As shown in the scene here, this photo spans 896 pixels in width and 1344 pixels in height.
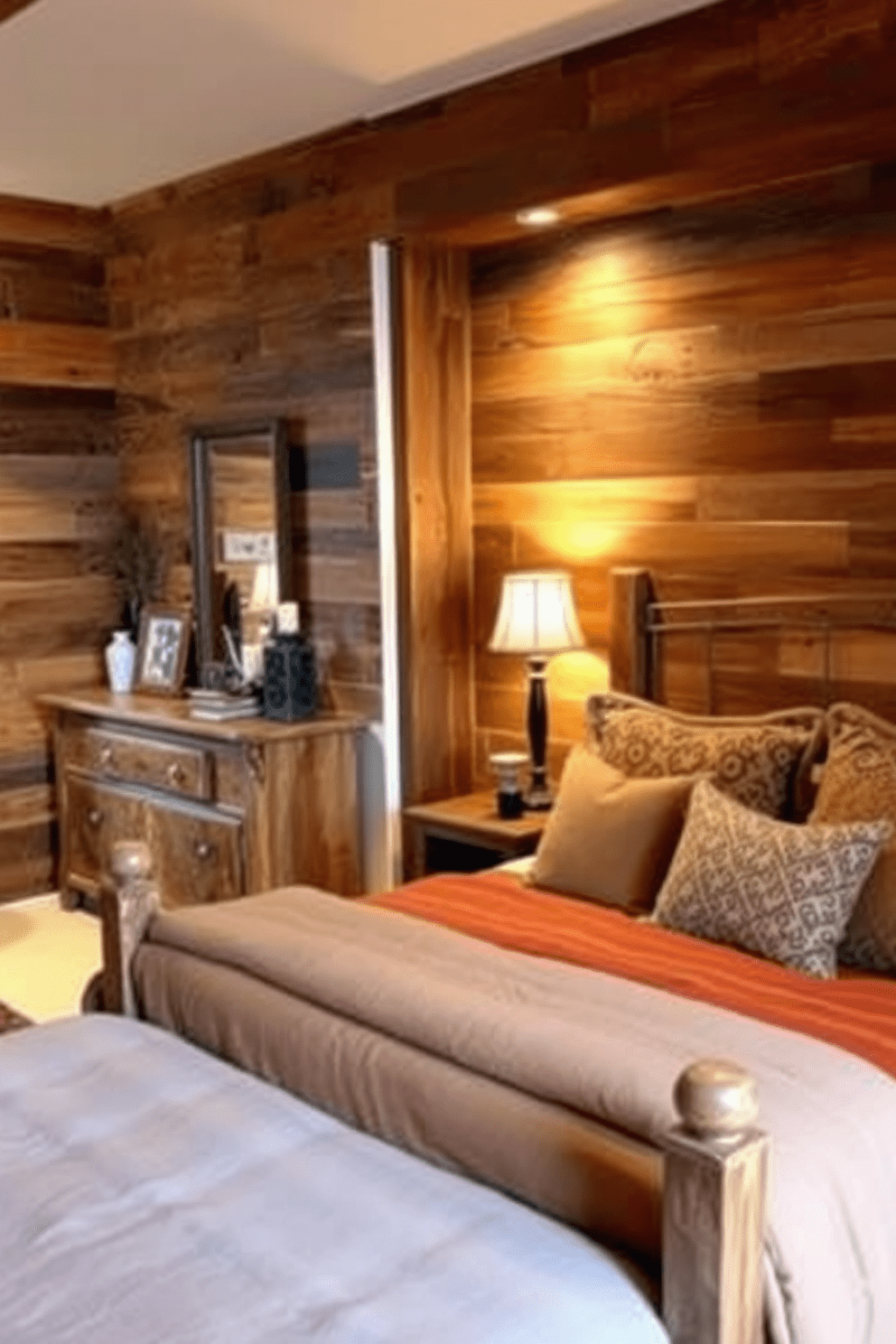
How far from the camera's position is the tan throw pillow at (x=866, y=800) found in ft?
8.79

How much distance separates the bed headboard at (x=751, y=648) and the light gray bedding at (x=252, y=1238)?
1.89m

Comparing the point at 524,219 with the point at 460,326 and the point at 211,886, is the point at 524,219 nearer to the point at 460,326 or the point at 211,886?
the point at 460,326

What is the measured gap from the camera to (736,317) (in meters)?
3.60

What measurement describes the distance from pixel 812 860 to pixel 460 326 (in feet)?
7.33

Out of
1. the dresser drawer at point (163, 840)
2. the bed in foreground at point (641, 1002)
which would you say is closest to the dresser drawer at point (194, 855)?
the dresser drawer at point (163, 840)

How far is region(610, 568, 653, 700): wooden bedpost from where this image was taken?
151 inches

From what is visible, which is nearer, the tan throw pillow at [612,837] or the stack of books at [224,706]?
the tan throw pillow at [612,837]

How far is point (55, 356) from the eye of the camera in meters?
5.25

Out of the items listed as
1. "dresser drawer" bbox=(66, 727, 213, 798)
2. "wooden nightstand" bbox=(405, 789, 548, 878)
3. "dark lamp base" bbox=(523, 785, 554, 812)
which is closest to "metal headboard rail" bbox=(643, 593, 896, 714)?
"dark lamp base" bbox=(523, 785, 554, 812)

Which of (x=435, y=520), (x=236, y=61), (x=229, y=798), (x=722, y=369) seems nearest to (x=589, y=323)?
(x=722, y=369)

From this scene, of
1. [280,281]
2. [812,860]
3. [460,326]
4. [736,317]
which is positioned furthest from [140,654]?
[812,860]

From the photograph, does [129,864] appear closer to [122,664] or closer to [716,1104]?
[716,1104]

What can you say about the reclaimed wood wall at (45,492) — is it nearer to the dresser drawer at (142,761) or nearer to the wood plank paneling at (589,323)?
the wood plank paneling at (589,323)

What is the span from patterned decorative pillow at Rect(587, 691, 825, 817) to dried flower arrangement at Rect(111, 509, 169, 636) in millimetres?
2330
